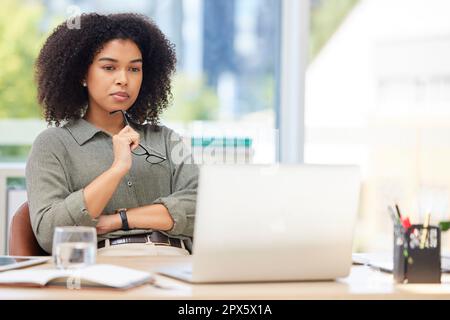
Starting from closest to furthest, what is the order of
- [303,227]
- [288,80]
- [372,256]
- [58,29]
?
[303,227] < [372,256] < [58,29] < [288,80]

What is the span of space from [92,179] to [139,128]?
0.32 metres

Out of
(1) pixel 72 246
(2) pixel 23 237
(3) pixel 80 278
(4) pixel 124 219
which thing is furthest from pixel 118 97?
(3) pixel 80 278

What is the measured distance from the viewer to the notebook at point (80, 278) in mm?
1604

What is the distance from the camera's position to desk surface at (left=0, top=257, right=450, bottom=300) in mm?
1543

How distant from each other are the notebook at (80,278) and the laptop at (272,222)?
0.12m

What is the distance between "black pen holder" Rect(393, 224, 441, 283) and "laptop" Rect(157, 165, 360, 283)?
0.14 m

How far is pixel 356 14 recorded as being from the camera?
451 centimetres

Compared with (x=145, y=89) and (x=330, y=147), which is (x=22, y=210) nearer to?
(x=145, y=89)

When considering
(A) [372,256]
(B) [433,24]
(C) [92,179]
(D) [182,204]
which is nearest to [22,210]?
(C) [92,179]

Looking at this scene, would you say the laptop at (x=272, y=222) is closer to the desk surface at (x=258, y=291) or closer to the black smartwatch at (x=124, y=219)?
the desk surface at (x=258, y=291)

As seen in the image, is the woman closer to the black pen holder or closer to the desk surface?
the desk surface

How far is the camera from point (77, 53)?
276 cm

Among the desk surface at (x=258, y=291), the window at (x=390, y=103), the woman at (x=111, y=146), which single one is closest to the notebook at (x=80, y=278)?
the desk surface at (x=258, y=291)

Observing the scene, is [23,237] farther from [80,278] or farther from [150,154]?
[80,278]
